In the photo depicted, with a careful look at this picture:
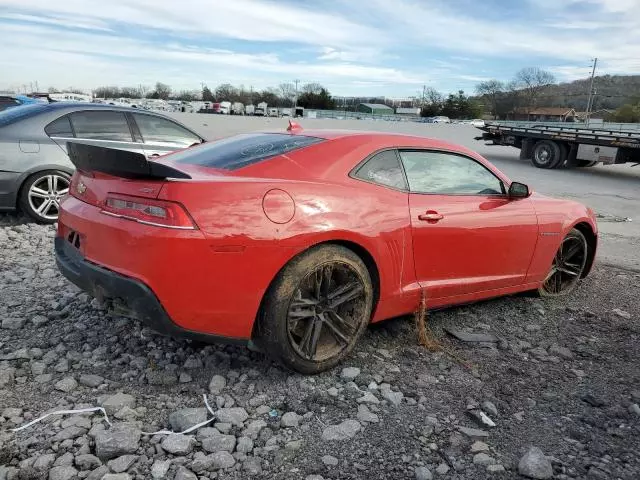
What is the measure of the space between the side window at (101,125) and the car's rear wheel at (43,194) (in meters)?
0.65

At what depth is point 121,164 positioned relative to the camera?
283 cm

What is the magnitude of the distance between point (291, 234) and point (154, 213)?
2.28 ft

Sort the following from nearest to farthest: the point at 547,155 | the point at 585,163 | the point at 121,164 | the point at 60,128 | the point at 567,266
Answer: the point at 121,164 → the point at 567,266 → the point at 60,128 → the point at 547,155 → the point at 585,163

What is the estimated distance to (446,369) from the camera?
342cm

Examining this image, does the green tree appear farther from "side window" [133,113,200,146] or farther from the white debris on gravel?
the white debris on gravel

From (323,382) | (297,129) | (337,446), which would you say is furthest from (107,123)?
(337,446)

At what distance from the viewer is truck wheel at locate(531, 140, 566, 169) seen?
16.6 meters

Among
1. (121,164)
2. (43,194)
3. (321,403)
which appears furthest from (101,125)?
(321,403)

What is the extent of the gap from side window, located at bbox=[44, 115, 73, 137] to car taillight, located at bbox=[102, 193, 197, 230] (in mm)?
4464

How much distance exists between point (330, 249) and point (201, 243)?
2.49 feet

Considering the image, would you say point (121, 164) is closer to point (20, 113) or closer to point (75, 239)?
point (75, 239)

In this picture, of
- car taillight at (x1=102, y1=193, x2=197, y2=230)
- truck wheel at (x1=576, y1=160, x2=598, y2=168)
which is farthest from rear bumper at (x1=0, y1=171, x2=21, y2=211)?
truck wheel at (x1=576, y1=160, x2=598, y2=168)

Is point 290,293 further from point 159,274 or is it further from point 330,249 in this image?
point 159,274

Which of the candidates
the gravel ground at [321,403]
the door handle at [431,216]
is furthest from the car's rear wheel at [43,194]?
the door handle at [431,216]
